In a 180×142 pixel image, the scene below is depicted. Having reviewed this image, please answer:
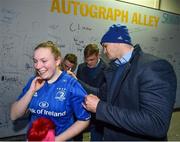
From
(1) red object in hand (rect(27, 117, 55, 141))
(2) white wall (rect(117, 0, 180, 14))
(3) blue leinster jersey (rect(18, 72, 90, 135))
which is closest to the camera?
(1) red object in hand (rect(27, 117, 55, 141))

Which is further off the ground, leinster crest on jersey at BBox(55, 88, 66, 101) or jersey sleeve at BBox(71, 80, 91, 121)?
leinster crest on jersey at BBox(55, 88, 66, 101)

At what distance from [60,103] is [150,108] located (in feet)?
1.79

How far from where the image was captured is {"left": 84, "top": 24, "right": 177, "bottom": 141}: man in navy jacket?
1550mm

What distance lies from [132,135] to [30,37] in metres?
2.67

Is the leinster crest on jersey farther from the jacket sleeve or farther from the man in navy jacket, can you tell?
the jacket sleeve

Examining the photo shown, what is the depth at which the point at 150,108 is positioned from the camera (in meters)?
1.55

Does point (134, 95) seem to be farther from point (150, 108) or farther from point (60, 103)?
point (60, 103)

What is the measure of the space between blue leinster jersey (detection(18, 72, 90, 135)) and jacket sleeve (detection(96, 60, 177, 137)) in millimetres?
234

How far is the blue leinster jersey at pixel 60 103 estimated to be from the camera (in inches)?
70.7

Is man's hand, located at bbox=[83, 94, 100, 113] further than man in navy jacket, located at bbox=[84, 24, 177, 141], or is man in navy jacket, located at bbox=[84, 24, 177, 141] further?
man's hand, located at bbox=[83, 94, 100, 113]

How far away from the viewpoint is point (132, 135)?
176cm

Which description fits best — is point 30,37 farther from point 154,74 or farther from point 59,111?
point 154,74

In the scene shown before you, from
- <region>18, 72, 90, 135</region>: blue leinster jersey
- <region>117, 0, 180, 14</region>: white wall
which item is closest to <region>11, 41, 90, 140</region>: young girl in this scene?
<region>18, 72, 90, 135</region>: blue leinster jersey

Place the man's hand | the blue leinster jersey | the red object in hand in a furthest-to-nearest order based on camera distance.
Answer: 1. the blue leinster jersey
2. the man's hand
3. the red object in hand
